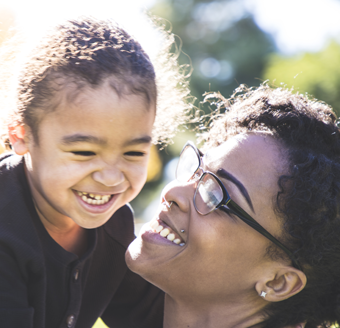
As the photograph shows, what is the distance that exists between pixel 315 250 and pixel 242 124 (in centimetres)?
77

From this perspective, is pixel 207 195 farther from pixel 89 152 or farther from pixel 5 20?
pixel 5 20

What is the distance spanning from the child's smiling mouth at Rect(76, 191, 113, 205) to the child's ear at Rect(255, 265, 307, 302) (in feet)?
2.97

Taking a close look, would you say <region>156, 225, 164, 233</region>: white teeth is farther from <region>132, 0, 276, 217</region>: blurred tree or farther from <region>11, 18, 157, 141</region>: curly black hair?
<region>132, 0, 276, 217</region>: blurred tree

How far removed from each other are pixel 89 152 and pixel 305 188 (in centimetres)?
105

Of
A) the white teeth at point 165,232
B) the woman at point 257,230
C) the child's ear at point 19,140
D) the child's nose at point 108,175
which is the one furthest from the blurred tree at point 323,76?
the child's ear at point 19,140

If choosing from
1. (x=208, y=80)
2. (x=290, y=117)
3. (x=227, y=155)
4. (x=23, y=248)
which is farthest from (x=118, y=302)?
(x=208, y=80)

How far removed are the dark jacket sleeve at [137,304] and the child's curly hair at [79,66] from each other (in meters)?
1.23

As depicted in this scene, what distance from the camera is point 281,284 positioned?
1989mm

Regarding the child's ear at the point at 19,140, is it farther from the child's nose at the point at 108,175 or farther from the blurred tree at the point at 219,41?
the blurred tree at the point at 219,41

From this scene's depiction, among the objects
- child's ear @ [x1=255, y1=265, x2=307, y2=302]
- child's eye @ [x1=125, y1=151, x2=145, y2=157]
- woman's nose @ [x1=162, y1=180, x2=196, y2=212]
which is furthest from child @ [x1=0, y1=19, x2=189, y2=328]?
child's ear @ [x1=255, y1=265, x2=307, y2=302]

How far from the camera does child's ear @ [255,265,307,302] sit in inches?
76.6

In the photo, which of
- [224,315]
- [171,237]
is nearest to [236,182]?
[171,237]

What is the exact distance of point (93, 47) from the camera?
6.39ft

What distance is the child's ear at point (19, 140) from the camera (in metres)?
2.04
